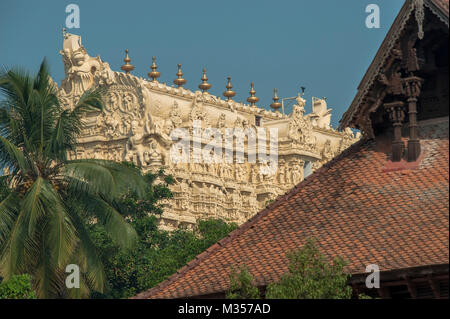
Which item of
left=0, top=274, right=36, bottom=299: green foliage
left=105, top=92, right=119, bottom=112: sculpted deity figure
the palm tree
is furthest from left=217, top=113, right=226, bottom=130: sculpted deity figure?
left=0, top=274, right=36, bottom=299: green foliage

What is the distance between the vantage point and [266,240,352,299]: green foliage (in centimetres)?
2238

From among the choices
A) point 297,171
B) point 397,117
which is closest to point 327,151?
point 297,171

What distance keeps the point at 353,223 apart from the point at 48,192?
1226 cm

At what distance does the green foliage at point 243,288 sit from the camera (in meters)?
23.0

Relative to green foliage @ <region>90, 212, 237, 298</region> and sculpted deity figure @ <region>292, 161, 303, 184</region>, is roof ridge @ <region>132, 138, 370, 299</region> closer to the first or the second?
green foliage @ <region>90, 212, 237, 298</region>

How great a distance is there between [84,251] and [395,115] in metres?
13.1

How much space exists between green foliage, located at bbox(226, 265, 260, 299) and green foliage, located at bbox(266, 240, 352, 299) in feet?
0.92

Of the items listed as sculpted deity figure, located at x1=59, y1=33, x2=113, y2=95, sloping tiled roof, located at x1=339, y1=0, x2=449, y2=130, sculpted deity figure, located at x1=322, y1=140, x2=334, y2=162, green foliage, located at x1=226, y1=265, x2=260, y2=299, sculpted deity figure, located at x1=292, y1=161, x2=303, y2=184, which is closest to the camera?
green foliage, located at x1=226, y1=265, x2=260, y2=299

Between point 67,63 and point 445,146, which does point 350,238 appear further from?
point 67,63

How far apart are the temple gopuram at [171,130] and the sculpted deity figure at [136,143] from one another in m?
0.06

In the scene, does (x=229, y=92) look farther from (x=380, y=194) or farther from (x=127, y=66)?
(x=380, y=194)

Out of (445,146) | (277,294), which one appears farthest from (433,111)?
(277,294)

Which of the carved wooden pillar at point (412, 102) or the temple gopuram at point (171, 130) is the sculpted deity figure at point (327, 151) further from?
the carved wooden pillar at point (412, 102)

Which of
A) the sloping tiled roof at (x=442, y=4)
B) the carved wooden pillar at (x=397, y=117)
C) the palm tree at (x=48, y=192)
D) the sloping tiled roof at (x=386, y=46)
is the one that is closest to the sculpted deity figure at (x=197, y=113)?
the palm tree at (x=48, y=192)
